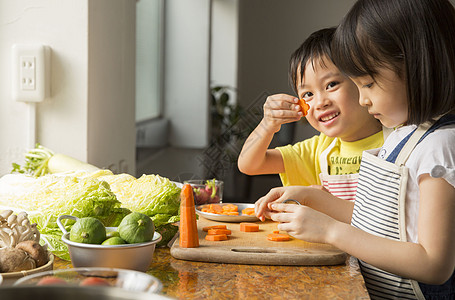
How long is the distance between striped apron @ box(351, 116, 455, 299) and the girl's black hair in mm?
70

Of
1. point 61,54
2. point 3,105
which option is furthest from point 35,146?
point 61,54

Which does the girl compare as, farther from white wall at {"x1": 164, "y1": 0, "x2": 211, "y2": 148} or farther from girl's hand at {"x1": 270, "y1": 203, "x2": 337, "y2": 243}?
white wall at {"x1": 164, "y1": 0, "x2": 211, "y2": 148}

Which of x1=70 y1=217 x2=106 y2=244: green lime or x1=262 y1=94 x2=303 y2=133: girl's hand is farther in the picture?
x1=262 y1=94 x2=303 y2=133: girl's hand

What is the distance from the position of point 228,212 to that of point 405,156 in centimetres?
55

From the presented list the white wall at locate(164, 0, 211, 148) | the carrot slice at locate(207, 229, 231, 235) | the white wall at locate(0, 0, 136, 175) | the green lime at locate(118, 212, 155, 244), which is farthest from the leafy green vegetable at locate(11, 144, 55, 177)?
the white wall at locate(164, 0, 211, 148)

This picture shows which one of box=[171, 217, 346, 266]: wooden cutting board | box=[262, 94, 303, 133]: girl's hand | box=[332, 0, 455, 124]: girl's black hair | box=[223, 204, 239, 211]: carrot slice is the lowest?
box=[171, 217, 346, 266]: wooden cutting board

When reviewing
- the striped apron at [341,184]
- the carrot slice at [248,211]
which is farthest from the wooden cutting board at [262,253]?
the striped apron at [341,184]

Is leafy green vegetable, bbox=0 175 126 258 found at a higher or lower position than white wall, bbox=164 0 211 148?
lower

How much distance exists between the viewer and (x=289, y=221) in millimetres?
1167

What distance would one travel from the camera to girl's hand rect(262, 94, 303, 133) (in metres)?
1.59

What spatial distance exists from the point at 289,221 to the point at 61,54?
1.00m

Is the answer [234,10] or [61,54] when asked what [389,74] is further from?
[234,10]

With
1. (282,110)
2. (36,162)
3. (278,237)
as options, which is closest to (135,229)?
(278,237)

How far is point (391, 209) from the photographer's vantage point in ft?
3.77
